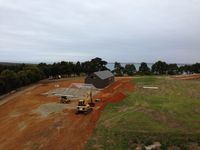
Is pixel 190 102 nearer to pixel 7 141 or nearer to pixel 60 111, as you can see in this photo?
pixel 60 111

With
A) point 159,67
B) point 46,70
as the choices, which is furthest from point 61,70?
point 159,67

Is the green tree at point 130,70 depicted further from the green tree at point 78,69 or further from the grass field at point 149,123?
the grass field at point 149,123

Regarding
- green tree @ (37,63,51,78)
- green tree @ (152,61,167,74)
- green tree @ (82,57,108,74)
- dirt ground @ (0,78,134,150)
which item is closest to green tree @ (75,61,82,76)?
green tree @ (82,57,108,74)

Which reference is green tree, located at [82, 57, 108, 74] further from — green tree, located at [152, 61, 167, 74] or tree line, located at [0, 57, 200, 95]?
green tree, located at [152, 61, 167, 74]

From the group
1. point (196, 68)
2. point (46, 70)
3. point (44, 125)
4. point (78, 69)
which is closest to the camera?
point (44, 125)

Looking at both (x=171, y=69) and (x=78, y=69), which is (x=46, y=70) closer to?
(x=78, y=69)

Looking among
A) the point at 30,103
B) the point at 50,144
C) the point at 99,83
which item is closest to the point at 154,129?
the point at 50,144
